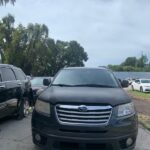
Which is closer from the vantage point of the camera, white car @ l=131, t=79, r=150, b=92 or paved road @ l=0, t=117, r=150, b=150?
paved road @ l=0, t=117, r=150, b=150

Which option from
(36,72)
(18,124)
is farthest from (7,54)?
(18,124)

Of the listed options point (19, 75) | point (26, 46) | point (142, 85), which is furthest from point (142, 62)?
point (19, 75)

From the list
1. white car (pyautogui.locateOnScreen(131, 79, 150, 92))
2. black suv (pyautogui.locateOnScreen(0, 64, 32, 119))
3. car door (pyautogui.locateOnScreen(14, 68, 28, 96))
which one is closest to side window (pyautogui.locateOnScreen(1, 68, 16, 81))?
black suv (pyautogui.locateOnScreen(0, 64, 32, 119))

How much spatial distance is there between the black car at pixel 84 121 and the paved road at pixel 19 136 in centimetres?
105

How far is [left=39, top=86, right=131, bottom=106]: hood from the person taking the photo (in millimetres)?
7297

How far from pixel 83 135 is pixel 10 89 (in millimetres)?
4308

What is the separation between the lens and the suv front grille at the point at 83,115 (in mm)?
7113

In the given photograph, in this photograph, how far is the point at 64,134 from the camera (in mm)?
7020

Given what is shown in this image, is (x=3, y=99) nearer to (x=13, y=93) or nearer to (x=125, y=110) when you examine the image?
(x=13, y=93)

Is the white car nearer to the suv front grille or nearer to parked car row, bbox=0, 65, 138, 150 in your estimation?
parked car row, bbox=0, 65, 138, 150

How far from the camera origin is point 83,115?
23.4ft

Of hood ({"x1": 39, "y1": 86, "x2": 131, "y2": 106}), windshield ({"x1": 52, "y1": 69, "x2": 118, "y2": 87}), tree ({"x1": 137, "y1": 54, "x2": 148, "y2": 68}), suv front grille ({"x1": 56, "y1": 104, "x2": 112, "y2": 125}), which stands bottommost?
tree ({"x1": 137, "y1": 54, "x2": 148, "y2": 68})

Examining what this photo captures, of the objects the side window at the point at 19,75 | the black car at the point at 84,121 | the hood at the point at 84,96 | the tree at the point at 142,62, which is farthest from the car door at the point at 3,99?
the tree at the point at 142,62

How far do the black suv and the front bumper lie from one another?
3092 mm
